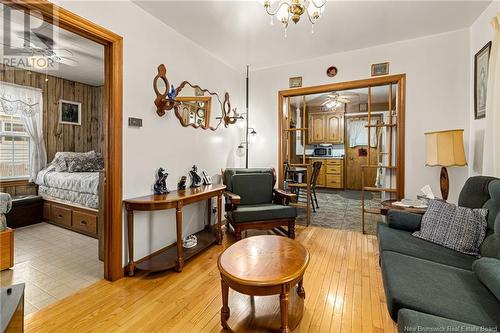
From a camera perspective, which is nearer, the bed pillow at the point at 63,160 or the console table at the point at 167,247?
the console table at the point at 167,247

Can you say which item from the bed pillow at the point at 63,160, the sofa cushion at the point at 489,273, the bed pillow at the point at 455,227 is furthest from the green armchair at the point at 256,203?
the bed pillow at the point at 63,160

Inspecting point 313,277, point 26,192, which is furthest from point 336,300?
point 26,192

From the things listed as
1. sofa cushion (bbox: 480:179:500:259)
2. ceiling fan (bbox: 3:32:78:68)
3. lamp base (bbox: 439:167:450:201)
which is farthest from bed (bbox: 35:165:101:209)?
lamp base (bbox: 439:167:450:201)

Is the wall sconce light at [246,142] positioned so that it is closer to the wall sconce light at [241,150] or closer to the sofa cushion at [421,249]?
the wall sconce light at [241,150]

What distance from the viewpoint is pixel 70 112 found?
4.77 meters

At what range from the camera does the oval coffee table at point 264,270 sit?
1.37m

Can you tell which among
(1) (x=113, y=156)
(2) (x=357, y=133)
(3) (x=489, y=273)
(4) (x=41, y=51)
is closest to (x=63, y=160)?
(4) (x=41, y=51)

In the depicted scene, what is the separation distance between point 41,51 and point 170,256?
3658 millimetres

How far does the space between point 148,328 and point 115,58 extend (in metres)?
2.18

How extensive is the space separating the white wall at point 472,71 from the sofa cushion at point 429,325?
2.29 meters

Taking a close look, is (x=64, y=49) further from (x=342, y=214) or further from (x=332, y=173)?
(x=332, y=173)

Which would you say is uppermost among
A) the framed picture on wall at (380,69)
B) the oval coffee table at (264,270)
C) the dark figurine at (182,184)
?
the framed picture on wall at (380,69)

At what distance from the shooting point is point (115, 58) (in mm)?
2104

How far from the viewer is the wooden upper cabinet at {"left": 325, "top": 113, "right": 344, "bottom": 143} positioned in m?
6.84
